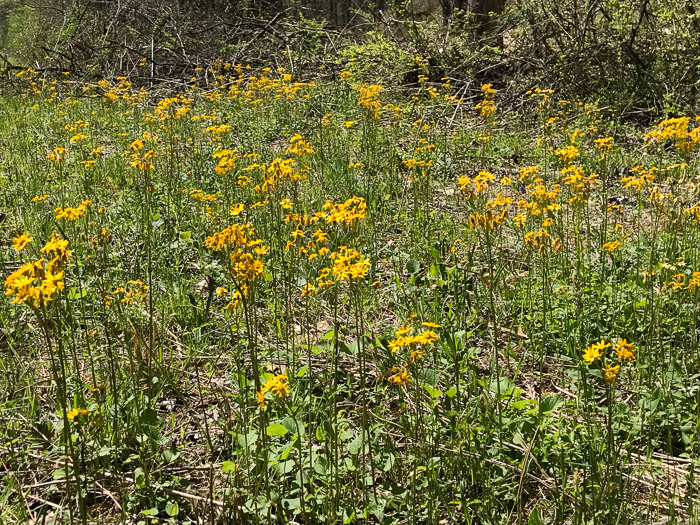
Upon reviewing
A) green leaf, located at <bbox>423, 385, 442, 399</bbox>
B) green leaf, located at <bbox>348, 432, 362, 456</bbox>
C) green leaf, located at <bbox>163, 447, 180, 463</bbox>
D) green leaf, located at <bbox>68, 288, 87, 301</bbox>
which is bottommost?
green leaf, located at <bbox>163, 447, 180, 463</bbox>

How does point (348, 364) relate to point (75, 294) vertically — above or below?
below

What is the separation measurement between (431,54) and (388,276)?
5.36m

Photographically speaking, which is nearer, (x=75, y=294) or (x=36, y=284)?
(x=36, y=284)

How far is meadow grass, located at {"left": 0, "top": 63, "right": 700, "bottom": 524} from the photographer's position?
174cm

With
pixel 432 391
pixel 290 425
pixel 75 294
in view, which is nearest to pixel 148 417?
pixel 290 425

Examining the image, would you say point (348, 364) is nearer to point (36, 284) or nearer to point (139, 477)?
point (139, 477)

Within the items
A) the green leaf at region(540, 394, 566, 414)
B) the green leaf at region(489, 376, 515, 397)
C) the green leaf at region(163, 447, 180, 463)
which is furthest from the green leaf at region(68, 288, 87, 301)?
the green leaf at region(540, 394, 566, 414)

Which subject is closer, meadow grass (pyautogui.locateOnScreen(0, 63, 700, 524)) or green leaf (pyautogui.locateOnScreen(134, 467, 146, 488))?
meadow grass (pyautogui.locateOnScreen(0, 63, 700, 524))

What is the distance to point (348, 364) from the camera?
2.61m

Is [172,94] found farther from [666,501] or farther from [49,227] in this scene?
[666,501]

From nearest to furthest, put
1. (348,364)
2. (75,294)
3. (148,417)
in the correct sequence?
(148,417)
(348,364)
(75,294)

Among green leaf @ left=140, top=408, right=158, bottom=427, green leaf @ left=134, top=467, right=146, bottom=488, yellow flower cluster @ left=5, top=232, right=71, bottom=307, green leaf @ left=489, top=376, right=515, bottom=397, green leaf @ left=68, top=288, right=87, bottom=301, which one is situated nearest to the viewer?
yellow flower cluster @ left=5, top=232, right=71, bottom=307

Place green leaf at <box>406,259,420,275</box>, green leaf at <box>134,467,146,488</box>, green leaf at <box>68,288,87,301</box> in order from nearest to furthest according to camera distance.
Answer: green leaf at <box>134,467,146,488</box>
green leaf at <box>68,288,87,301</box>
green leaf at <box>406,259,420,275</box>

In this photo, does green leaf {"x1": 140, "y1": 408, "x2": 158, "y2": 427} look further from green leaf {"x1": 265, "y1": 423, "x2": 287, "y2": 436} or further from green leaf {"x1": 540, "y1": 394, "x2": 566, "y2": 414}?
green leaf {"x1": 540, "y1": 394, "x2": 566, "y2": 414}
